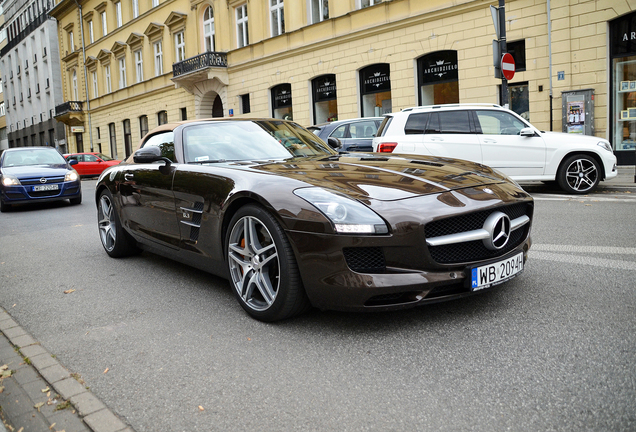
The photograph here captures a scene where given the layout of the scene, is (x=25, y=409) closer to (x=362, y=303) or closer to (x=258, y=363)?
(x=258, y=363)

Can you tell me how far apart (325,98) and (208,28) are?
947cm

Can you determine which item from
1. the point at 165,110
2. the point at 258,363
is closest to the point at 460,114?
the point at 258,363

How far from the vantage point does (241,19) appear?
26.3 meters

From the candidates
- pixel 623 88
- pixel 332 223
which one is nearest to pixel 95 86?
pixel 623 88

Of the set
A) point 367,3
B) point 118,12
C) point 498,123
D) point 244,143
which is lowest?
point 244,143

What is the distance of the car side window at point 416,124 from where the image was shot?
1110 centimetres

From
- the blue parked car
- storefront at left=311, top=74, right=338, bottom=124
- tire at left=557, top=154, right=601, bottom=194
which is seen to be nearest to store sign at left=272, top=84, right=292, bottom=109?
storefront at left=311, top=74, right=338, bottom=124

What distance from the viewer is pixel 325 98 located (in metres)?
22.5

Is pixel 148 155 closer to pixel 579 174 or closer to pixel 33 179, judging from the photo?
pixel 579 174

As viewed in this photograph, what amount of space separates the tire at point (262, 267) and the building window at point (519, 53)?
14603 mm

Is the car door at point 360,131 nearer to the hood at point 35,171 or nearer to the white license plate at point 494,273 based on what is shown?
the hood at point 35,171

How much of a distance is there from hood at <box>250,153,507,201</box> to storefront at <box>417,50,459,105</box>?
14.5m

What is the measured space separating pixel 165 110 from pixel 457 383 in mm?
32075

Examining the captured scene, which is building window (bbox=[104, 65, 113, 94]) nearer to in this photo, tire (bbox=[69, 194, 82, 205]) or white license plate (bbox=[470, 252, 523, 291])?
tire (bbox=[69, 194, 82, 205])
